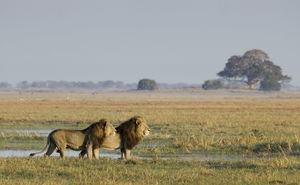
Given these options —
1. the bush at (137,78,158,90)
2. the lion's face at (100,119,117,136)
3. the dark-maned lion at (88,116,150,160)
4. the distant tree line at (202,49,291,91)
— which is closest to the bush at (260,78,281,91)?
the distant tree line at (202,49,291,91)

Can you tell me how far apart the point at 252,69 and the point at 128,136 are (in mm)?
112552

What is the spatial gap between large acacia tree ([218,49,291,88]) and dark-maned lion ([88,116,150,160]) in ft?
366

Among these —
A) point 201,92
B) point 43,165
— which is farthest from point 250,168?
point 201,92

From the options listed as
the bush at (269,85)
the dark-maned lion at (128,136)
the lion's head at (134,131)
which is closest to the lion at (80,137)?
the dark-maned lion at (128,136)

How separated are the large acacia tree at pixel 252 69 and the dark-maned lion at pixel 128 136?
4393 inches

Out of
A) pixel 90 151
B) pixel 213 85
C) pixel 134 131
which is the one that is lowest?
pixel 90 151

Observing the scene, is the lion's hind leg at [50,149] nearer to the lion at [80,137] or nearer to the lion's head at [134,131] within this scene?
the lion at [80,137]

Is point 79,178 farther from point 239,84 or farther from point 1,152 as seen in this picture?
point 239,84

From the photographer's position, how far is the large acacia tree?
127 metres

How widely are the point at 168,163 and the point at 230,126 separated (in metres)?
14.8

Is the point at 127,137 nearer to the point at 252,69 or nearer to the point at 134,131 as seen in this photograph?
the point at 134,131

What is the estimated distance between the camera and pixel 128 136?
661 inches

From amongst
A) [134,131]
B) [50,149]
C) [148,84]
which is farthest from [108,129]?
[148,84]

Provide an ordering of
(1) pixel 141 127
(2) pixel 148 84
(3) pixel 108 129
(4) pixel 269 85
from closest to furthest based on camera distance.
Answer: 1. (3) pixel 108 129
2. (1) pixel 141 127
3. (4) pixel 269 85
4. (2) pixel 148 84
